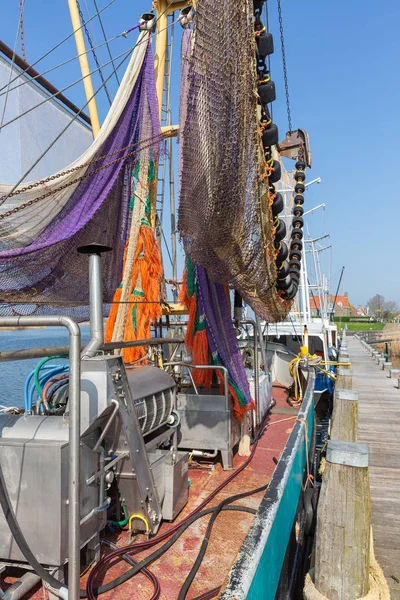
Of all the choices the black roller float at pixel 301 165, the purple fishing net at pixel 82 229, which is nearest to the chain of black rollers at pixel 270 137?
the black roller float at pixel 301 165

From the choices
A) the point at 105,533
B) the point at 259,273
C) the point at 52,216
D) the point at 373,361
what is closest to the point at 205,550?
the point at 105,533

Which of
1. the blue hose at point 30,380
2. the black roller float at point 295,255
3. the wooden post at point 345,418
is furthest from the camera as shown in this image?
the black roller float at point 295,255

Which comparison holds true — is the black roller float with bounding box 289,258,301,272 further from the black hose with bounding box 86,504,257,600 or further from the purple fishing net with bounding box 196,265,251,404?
the black hose with bounding box 86,504,257,600

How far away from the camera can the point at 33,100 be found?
27.5 feet

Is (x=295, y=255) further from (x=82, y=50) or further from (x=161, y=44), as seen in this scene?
(x=82, y=50)

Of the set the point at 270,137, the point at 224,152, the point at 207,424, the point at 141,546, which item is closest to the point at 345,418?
the point at 207,424

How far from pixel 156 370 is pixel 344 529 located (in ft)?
6.05

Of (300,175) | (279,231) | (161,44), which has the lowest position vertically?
(279,231)

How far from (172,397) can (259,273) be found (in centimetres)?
130

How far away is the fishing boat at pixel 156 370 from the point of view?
7.23ft

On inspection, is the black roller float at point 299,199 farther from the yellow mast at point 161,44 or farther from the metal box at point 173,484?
the metal box at point 173,484

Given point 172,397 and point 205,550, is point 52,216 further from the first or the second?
point 205,550

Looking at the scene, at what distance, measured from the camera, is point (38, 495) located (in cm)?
222

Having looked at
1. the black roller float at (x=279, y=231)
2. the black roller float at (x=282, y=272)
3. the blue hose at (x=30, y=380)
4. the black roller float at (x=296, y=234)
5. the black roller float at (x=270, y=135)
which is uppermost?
the black roller float at (x=270, y=135)
